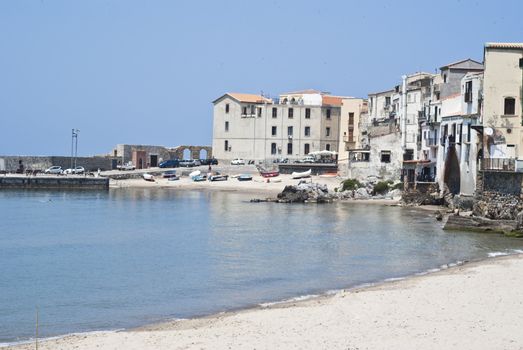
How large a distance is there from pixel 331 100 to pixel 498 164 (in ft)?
188

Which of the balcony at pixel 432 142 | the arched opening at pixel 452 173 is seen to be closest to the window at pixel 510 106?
the arched opening at pixel 452 173

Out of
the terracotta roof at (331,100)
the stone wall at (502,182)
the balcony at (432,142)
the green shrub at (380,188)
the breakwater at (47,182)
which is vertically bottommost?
the breakwater at (47,182)

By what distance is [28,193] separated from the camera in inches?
3356

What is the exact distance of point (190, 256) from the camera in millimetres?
35031

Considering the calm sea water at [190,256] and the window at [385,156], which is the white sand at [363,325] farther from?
the window at [385,156]

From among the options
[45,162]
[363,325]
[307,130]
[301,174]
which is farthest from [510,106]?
[45,162]

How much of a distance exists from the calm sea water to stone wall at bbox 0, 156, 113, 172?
138ft

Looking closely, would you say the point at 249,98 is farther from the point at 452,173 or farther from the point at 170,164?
the point at 452,173

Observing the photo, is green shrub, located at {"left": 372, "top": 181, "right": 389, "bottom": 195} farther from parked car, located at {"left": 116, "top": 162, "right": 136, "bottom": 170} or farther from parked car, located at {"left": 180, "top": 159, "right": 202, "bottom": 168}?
parked car, located at {"left": 116, "top": 162, "right": 136, "bottom": 170}

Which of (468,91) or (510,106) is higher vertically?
(468,91)

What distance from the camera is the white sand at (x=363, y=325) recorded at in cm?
1647

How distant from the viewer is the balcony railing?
1857 inches

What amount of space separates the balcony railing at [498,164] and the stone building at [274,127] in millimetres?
52649

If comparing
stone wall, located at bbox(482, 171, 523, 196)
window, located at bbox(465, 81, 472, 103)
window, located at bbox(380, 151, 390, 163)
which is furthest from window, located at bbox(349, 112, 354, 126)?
stone wall, located at bbox(482, 171, 523, 196)
